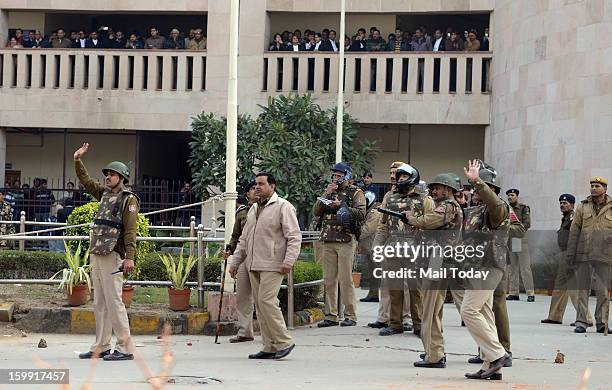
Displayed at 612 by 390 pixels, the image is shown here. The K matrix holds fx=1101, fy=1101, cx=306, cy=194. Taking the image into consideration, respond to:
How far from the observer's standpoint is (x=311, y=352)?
1140 centimetres

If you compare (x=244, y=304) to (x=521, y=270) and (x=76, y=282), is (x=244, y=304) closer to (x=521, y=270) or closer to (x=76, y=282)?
(x=76, y=282)

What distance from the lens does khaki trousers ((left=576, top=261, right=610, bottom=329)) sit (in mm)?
13859

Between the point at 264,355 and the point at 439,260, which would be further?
the point at 264,355

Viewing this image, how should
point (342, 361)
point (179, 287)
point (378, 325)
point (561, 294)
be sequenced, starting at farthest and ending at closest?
point (561, 294), point (378, 325), point (179, 287), point (342, 361)

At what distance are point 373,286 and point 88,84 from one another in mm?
12524

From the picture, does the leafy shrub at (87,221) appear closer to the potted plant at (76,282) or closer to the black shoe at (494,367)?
the potted plant at (76,282)

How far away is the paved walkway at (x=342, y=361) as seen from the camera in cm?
926

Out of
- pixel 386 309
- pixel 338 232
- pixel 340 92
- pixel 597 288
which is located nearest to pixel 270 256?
pixel 338 232

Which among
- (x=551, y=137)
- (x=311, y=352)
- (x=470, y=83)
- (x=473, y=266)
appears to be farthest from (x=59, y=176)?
(x=473, y=266)

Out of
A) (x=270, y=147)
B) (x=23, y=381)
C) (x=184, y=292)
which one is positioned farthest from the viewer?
(x=270, y=147)

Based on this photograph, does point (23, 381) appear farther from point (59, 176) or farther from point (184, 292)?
point (59, 176)

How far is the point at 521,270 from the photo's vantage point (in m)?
19.2

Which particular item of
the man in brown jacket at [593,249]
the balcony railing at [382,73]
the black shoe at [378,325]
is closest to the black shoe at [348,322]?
the black shoe at [378,325]

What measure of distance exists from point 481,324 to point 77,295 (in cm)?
561
